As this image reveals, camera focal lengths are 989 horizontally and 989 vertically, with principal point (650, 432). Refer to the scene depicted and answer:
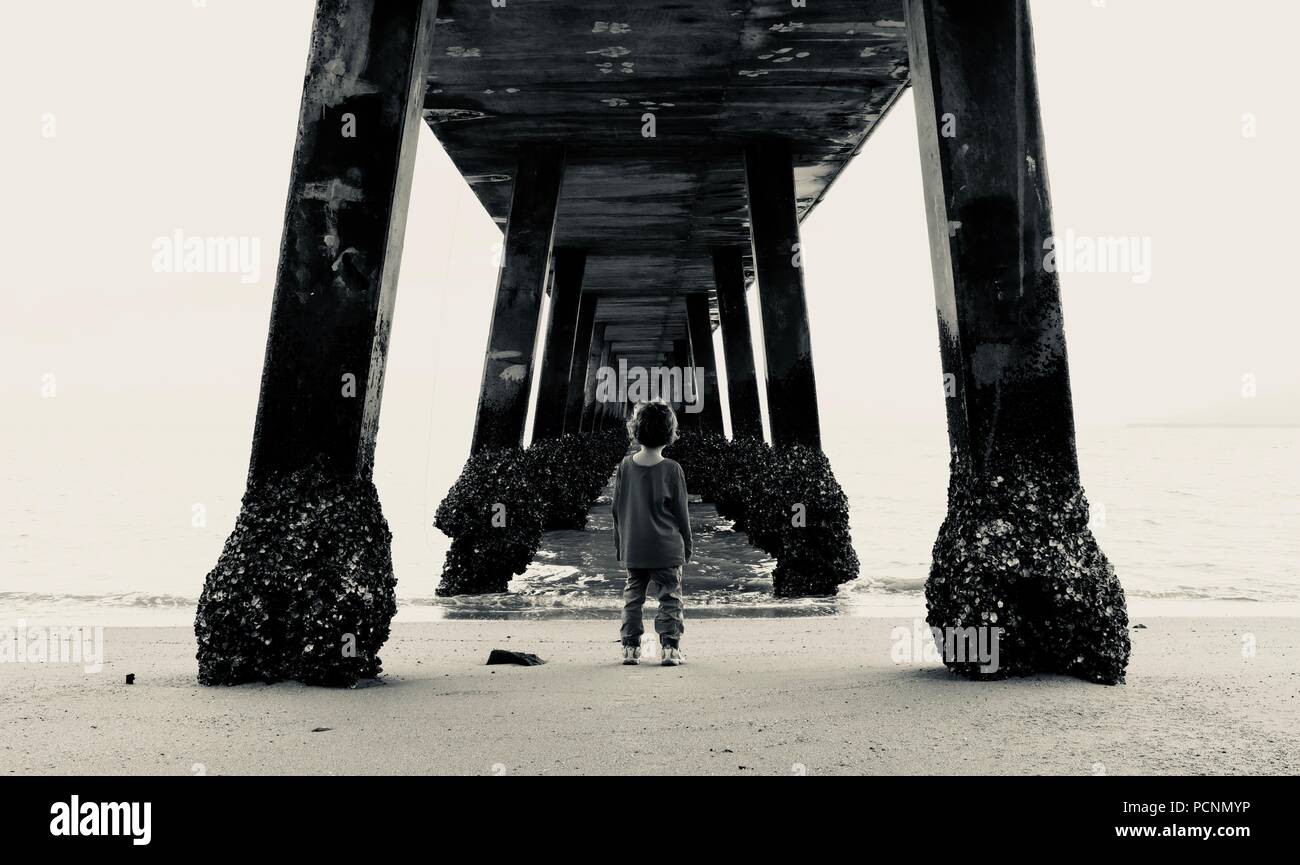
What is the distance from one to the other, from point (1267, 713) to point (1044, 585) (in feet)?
3.06

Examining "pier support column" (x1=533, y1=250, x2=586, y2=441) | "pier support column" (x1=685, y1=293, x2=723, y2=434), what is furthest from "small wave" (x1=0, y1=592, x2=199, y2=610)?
"pier support column" (x1=685, y1=293, x2=723, y2=434)

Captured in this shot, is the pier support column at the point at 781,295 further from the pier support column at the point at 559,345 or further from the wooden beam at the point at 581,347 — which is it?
the wooden beam at the point at 581,347

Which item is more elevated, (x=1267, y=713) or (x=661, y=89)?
(x=661, y=89)

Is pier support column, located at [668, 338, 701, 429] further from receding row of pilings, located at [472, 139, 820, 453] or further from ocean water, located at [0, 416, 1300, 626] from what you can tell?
receding row of pilings, located at [472, 139, 820, 453]

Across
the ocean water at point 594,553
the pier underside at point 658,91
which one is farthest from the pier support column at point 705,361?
the pier underside at point 658,91

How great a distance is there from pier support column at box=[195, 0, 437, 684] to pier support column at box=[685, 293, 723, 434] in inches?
885

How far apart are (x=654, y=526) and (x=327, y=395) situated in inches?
70.5

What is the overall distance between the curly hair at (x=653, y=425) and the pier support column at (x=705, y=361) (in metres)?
21.8

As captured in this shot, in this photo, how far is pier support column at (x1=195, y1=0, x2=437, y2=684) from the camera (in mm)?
4332

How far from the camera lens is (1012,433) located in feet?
14.8

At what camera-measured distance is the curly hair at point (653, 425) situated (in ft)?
17.5

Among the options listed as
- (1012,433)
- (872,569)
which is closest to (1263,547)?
(872,569)
